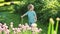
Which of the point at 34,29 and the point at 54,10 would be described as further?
the point at 54,10

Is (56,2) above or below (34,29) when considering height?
below

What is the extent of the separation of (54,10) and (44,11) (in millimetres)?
581

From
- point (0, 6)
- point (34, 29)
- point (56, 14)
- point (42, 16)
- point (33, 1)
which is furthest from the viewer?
point (0, 6)

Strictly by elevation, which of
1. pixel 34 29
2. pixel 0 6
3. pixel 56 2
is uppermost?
pixel 34 29

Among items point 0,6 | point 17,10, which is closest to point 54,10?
point 17,10

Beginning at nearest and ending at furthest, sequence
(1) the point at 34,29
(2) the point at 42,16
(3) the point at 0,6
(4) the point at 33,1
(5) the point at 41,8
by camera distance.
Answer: (1) the point at 34,29 < (2) the point at 42,16 < (5) the point at 41,8 < (4) the point at 33,1 < (3) the point at 0,6

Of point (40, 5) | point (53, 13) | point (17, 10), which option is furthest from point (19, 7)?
point (53, 13)

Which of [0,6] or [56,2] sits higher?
[56,2]

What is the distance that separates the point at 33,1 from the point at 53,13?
8.98ft

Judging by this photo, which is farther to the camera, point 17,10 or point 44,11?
point 17,10

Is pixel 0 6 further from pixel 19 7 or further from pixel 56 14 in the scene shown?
pixel 56 14

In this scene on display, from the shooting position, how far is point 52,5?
33.3 ft

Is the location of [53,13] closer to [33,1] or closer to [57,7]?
[57,7]

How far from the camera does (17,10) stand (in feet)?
41.0
